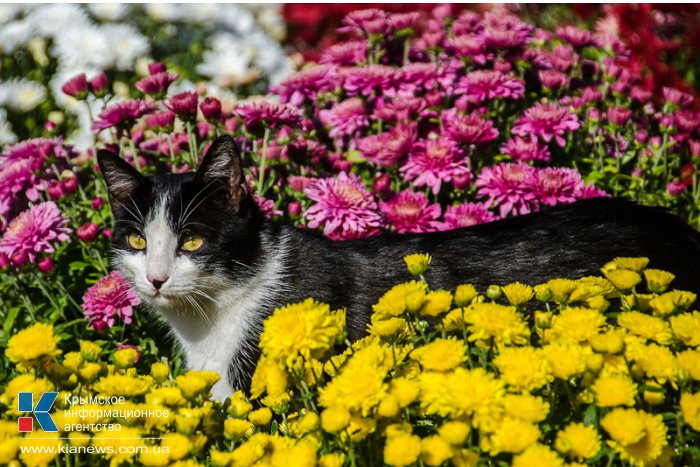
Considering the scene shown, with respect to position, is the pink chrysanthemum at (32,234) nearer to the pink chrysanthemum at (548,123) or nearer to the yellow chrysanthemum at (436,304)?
the yellow chrysanthemum at (436,304)

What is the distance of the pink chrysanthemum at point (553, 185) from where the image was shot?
2.75m

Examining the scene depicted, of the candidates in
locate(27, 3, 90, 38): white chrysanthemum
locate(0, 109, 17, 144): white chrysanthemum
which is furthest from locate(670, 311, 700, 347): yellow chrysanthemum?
locate(27, 3, 90, 38): white chrysanthemum

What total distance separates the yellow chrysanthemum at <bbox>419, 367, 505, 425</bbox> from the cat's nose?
1059mm

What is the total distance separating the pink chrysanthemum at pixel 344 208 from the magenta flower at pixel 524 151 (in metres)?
0.57

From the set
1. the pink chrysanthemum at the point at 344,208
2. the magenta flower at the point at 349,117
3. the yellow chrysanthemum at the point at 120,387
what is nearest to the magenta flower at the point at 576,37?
the magenta flower at the point at 349,117

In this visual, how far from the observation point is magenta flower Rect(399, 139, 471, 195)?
2834 millimetres

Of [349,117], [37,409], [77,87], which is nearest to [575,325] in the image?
[37,409]

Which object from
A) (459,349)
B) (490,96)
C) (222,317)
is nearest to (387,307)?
(459,349)

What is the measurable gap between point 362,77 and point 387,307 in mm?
1654

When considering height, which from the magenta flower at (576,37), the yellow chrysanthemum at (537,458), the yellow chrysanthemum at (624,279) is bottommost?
the yellow chrysanthemum at (537,458)

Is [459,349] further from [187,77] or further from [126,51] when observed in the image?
[187,77]

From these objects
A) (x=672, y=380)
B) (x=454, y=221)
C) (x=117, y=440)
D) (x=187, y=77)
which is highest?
(x=672, y=380)

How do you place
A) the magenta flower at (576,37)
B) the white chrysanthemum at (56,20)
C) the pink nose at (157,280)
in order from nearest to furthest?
the pink nose at (157,280)
the magenta flower at (576,37)
the white chrysanthemum at (56,20)

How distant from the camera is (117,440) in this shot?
1475 mm
